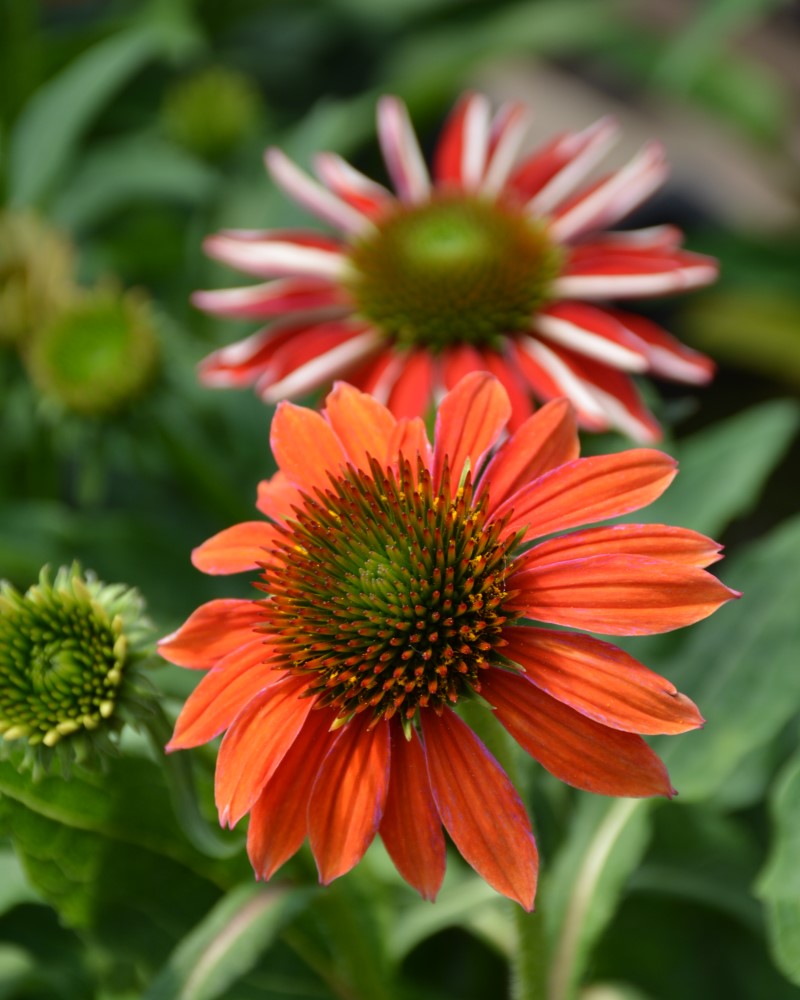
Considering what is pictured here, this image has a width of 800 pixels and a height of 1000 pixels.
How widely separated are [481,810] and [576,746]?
0.05m

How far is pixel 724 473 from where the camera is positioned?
103 cm

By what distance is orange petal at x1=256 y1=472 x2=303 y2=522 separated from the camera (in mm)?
631

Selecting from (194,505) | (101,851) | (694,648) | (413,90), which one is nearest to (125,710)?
(101,851)

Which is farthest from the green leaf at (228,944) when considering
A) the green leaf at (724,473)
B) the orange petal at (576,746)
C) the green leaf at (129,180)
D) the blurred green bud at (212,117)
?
the blurred green bud at (212,117)

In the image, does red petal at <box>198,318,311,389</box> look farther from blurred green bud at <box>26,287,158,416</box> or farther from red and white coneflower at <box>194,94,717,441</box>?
blurred green bud at <box>26,287,158,416</box>

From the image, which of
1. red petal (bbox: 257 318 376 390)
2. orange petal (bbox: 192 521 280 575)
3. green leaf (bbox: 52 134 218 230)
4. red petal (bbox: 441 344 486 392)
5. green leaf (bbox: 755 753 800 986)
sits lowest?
green leaf (bbox: 755 753 800 986)

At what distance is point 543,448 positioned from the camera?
0.61 meters

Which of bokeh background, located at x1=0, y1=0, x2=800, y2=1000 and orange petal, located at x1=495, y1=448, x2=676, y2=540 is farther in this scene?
Answer: bokeh background, located at x1=0, y1=0, x2=800, y2=1000

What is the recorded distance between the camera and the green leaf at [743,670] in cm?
82

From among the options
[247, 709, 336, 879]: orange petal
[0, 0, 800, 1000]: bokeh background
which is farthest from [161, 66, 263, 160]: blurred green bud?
[247, 709, 336, 879]: orange petal

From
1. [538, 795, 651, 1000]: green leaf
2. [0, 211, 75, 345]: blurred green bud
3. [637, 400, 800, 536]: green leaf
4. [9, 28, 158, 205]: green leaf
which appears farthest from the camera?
[9, 28, 158, 205]: green leaf

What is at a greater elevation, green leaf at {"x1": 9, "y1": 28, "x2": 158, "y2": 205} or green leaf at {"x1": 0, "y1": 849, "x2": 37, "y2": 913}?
green leaf at {"x1": 9, "y1": 28, "x2": 158, "y2": 205}

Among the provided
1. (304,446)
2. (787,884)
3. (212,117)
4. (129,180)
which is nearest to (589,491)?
(304,446)

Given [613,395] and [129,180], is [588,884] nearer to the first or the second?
[613,395]
